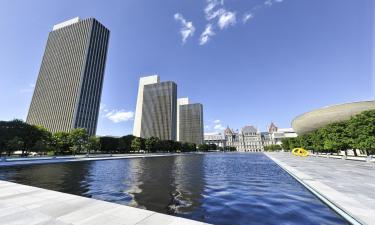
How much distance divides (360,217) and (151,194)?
31.1ft

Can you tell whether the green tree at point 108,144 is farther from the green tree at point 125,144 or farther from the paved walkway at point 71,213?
the paved walkway at point 71,213

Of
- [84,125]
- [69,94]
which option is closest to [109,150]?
[84,125]

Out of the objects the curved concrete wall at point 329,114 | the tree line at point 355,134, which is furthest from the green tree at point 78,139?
the curved concrete wall at point 329,114

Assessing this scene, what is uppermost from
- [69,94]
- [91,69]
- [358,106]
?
[91,69]

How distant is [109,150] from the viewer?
306ft

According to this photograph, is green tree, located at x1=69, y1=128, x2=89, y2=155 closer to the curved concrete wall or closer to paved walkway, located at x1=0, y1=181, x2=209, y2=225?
paved walkway, located at x1=0, y1=181, x2=209, y2=225

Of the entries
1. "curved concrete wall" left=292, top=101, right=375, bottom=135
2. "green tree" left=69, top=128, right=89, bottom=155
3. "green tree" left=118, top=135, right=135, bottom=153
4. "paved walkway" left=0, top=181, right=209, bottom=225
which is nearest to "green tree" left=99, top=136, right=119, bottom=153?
"green tree" left=118, top=135, right=135, bottom=153

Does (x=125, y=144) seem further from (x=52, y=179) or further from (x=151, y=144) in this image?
(x=52, y=179)

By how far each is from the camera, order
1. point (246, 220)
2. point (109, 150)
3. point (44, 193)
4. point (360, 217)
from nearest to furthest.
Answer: point (360, 217) → point (246, 220) → point (44, 193) → point (109, 150)

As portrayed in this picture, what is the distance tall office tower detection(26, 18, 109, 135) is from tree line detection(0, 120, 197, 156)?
47.9 m

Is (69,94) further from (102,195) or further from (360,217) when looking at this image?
(360,217)

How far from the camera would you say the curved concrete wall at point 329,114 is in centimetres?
7012

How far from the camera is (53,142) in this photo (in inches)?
2613

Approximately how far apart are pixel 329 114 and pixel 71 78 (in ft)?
496
